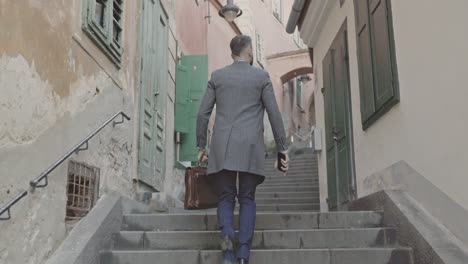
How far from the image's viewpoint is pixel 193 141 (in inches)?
357

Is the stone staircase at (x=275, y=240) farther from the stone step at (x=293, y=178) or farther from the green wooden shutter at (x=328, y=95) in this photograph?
the stone step at (x=293, y=178)

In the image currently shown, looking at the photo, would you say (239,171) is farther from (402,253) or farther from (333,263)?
(402,253)

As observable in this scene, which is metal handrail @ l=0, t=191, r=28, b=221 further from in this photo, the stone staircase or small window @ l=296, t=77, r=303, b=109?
small window @ l=296, t=77, r=303, b=109

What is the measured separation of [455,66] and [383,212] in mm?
1577

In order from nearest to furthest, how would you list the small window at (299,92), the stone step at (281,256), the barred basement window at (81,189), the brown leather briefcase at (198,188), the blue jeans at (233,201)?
the blue jeans at (233,201) → the stone step at (281,256) → the brown leather briefcase at (198,188) → the barred basement window at (81,189) → the small window at (299,92)

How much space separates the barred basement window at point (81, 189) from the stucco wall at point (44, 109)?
95 millimetres

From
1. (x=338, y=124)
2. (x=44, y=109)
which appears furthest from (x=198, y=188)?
(x=338, y=124)

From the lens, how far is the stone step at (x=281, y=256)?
3789mm

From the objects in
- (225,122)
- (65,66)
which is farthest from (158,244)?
(65,66)

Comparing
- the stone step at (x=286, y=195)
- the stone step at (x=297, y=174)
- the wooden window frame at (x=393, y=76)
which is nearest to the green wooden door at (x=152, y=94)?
the stone step at (x=286, y=195)

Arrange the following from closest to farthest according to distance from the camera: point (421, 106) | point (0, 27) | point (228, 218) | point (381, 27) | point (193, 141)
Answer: point (0, 27) → point (228, 218) → point (421, 106) → point (381, 27) → point (193, 141)

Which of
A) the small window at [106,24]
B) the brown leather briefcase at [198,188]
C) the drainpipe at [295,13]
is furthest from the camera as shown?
the drainpipe at [295,13]

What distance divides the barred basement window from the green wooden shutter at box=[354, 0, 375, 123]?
2.65 metres

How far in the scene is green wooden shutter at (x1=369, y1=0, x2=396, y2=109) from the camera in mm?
4707
